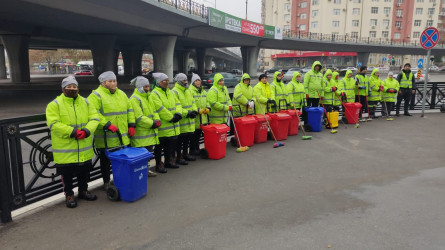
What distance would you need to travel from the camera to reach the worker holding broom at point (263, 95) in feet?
30.0

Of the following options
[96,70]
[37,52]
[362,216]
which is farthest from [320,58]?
[362,216]

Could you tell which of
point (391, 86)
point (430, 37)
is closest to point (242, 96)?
point (391, 86)

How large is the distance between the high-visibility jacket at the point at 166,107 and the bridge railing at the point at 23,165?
1937mm

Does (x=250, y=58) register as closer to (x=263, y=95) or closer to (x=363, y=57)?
(x=363, y=57)

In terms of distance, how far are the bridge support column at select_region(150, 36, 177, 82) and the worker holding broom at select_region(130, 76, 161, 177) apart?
80.5ft

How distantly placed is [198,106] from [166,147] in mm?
1332

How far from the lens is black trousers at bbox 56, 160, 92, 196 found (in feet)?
16.0

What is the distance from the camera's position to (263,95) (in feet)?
30.7

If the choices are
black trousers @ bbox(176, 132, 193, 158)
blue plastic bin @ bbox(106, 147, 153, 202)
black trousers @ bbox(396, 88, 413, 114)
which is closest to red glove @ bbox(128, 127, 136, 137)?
blue plastic bin @ bbox(106, 147, 153, 202)

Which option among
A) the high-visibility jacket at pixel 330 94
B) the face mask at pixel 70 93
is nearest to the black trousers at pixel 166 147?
the face mask at pixel 70 93

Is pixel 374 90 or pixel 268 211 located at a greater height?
pixel 374 90

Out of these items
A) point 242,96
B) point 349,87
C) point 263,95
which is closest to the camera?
point 242,96

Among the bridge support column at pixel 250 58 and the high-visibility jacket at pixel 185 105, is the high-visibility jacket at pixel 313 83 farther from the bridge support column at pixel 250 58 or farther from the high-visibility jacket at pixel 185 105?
the bridge support column at pixel 250 58

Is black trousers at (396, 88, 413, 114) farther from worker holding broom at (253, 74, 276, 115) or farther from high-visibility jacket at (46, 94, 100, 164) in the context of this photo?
high-visibility jacket at (46, 94, 100, 164)
